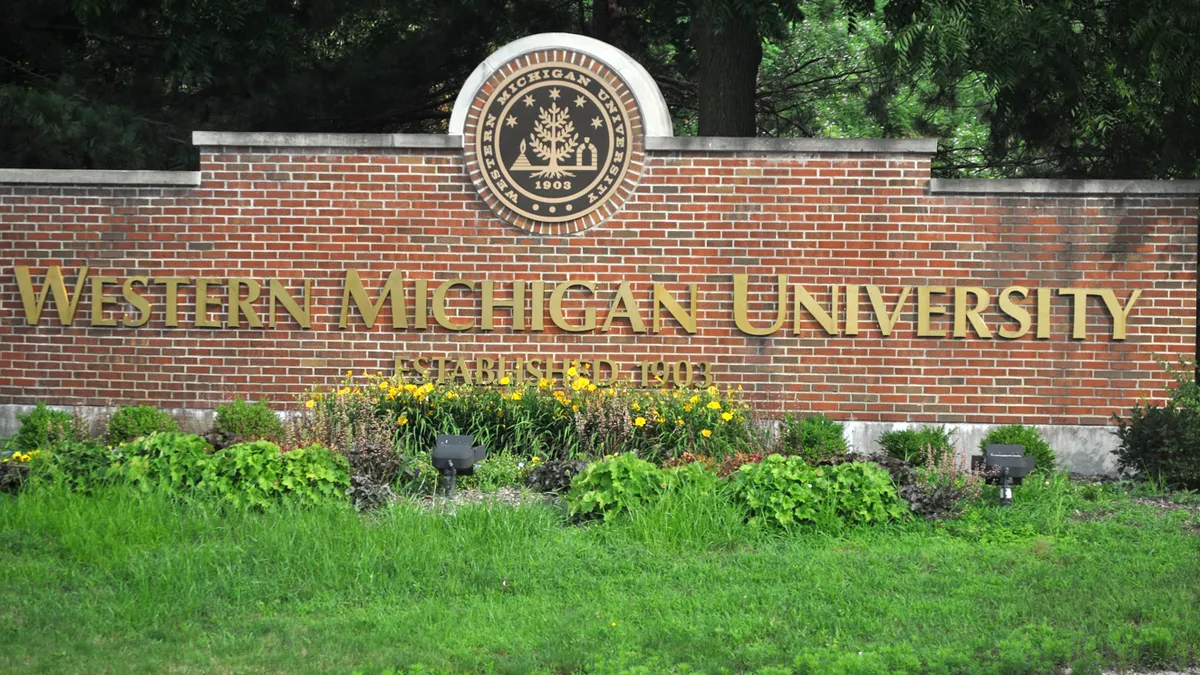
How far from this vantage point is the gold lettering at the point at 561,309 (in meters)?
11.2

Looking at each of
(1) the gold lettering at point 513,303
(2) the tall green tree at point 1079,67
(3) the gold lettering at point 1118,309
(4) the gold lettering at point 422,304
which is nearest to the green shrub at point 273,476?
(4) the gold lettering at point 422,304

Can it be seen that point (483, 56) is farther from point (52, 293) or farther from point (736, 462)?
point (736, 462)

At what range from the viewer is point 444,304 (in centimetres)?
1130

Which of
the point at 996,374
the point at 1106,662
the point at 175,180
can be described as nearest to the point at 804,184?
the point at 996,374

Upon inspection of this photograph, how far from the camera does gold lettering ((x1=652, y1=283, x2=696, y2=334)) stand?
438 inches

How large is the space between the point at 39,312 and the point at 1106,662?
912 cm

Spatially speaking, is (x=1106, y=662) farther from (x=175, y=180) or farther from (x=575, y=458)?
(x=175, y=180)

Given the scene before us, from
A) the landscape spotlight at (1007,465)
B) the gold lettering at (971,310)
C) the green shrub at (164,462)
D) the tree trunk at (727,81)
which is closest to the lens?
the green shrub at (164,462)

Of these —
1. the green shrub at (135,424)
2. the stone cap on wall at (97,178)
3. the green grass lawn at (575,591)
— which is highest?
the stone cap on wall at (97,178)

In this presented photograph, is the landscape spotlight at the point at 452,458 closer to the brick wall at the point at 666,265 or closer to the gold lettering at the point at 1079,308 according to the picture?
the brick wall at the point at 666,265

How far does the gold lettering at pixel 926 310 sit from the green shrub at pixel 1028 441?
38.7 inches

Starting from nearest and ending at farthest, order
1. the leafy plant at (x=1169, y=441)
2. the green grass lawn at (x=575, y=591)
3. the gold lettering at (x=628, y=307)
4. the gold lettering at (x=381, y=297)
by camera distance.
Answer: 1. the green grass lawn at (x=575, y=591)
2. the leafy plant at (x=1169, y=441)
3. the gold lettering at (x=628, y=307)
4. the gold lettering at (x=381, y=297)

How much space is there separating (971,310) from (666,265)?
8.15 ft

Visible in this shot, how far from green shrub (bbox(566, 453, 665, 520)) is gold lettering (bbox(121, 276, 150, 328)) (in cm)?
485
